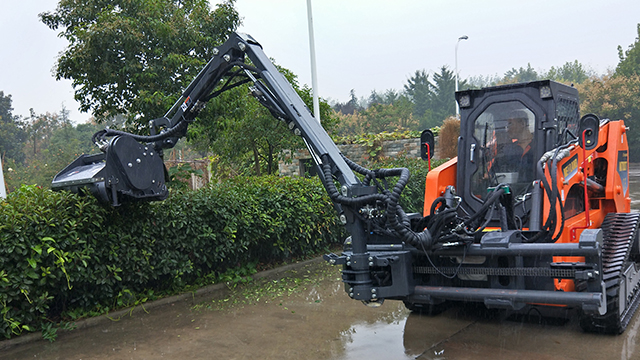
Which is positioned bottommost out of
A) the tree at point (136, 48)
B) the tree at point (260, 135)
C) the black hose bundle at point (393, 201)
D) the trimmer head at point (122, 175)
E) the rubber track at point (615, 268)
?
the rubber track at point (615, 268)

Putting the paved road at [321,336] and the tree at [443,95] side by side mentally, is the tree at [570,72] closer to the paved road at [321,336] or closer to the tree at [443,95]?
the tree at [443,95]

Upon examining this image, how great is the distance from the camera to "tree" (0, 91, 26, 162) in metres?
30.7

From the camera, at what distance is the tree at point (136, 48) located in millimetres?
7910

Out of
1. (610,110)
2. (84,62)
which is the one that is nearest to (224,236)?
(84,62)

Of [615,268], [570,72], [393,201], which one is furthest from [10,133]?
[570,72]

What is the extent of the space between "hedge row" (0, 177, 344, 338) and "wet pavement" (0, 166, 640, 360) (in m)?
0.41

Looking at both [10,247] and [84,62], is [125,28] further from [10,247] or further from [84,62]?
[10,247]

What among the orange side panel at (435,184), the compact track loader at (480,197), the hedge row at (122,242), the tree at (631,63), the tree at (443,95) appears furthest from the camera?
the tree at (443,95)

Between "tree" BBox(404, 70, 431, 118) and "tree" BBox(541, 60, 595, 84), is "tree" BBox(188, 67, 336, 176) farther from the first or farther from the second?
"tree" BBox(541, 60, 595, 84)

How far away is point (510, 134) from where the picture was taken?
5.38 metres

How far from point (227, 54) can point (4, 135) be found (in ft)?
104

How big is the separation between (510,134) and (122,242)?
4534 millimetres

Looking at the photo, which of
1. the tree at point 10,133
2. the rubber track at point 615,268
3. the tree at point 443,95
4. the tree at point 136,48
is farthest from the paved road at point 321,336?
the tree at point 443,95

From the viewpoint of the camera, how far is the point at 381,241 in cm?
441
